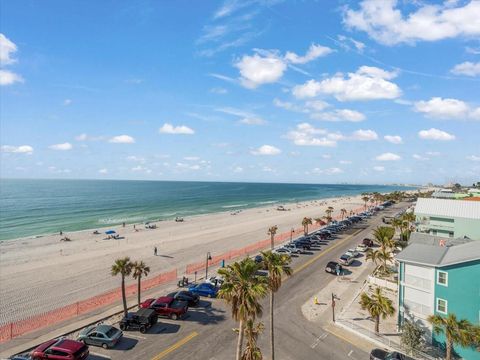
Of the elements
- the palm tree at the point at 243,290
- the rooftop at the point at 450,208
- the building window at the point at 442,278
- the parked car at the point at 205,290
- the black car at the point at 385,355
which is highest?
the rooftop at the point at 450,208

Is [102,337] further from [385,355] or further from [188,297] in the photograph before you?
[385,355]

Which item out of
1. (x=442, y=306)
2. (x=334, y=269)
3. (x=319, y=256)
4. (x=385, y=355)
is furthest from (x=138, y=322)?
(x=319, y=256)

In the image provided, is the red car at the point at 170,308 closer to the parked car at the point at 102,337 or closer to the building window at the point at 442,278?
the parked car at the point at 102,337

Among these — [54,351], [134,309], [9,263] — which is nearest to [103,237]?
[9,263]

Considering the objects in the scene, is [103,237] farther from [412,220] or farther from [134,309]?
[412,220]

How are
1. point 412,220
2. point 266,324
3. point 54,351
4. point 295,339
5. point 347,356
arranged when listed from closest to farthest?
point 54,351 < point 347,356 < point 295,339 < point 266,324 < point 412,220

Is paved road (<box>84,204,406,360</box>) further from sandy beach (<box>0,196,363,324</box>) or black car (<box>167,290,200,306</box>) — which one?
sandy beach (<box>0,196,363,324</box>)

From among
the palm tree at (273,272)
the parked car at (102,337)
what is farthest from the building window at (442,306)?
the parked car at (102,337)
